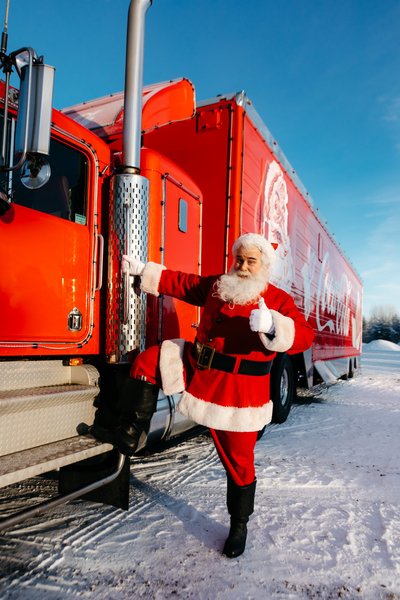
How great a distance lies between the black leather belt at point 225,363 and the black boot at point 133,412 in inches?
14.6

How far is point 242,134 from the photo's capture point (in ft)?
14.8

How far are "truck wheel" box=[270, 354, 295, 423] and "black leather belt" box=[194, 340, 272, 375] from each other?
300 centimetres

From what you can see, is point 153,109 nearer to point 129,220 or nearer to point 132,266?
point 129,220

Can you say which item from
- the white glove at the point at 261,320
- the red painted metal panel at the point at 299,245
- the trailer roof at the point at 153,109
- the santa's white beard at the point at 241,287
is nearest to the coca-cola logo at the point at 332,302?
the red painted metal panel at the point at 299,245

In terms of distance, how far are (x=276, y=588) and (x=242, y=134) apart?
382 cm

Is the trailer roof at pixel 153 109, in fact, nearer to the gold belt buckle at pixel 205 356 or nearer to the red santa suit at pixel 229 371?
the red santa suit at pixel 229 371

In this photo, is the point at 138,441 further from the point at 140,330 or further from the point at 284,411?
the point at 284,411

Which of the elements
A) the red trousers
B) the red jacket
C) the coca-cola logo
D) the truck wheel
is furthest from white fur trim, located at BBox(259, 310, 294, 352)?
the coca-cola logo

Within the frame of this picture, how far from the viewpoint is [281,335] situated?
2.39 m

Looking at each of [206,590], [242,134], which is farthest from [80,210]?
[206,590]

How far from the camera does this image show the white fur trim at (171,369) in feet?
8.89

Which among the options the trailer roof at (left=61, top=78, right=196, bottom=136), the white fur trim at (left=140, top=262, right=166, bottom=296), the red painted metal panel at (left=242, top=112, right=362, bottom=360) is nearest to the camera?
the white fur trim at (left=140, top=262, right=166, bottom=296)

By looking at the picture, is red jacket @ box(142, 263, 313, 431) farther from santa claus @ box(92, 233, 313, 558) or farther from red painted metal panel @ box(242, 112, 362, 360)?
red painted metal panel @ box(242, 112, 362, 360)

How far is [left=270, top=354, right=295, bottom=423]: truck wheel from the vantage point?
5602 millimetres
